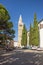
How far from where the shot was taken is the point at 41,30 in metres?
62.4

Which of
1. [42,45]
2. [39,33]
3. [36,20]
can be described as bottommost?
[42,45]

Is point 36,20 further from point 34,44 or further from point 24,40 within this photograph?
point 24,40

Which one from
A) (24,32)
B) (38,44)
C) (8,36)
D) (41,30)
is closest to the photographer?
(8,36)

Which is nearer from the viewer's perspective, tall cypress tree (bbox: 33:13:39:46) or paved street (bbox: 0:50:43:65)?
paved street (bbox: 0:50:43:65)

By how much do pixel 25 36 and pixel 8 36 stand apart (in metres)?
46.5

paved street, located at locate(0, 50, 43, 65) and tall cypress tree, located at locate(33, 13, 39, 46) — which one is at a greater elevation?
tall cypress tree, located at locate(33, 13, 39, 46)

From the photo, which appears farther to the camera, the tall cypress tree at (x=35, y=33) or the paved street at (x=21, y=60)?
the tall cypress tree at (x=35, y=33)

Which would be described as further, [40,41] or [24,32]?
[24,32]

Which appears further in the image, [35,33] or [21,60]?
[35,33]

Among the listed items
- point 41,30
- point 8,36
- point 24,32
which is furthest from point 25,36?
point 8,36

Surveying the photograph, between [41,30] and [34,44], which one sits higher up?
[41,30]

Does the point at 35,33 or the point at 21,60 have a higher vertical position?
the point at 35,33

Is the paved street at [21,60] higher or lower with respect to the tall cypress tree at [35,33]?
lower

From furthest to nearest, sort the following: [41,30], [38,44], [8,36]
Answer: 1. [41,30]
2. [38,44]
3. [8,36]
